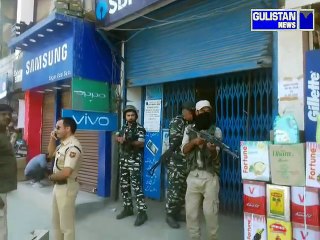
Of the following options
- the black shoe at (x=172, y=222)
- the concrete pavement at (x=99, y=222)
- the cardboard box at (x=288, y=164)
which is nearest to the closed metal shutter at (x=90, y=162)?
the concrete pavement at (x=99, y=222)

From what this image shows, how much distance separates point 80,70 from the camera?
659 cm

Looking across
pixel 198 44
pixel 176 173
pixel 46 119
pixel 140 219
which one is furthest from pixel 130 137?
pixel 46 119

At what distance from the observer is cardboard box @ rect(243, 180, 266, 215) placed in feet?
11.5

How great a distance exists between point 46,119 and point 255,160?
822 centimetres

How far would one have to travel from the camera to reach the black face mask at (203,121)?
13.5ft

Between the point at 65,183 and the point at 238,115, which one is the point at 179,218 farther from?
the point at 65,183

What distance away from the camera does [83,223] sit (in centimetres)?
559

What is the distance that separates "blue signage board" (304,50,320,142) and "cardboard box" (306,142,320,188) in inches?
17.1

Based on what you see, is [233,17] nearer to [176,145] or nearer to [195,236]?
[176,145]

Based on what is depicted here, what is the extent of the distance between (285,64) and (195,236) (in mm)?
2271

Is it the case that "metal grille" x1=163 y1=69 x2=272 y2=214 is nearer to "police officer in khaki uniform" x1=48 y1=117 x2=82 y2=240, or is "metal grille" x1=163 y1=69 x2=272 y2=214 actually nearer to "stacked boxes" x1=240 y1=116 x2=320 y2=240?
"stacked boxes" x1=240 y1=116 x2=320 y2=240

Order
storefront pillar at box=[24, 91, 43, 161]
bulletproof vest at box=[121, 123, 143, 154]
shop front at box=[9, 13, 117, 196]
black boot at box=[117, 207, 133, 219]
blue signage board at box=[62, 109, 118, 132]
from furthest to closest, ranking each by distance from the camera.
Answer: storefront pillar at box=[24, 91, 43, 161] → shop front at box=[9, 13, 117, 196] → blue signage board at box=[62, 109, 118, 132] → black boot at box=[117, 207, 133, 219] → bulletproof vest at box=[121, 123, 143, 154]

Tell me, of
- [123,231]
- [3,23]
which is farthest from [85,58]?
[3,23]

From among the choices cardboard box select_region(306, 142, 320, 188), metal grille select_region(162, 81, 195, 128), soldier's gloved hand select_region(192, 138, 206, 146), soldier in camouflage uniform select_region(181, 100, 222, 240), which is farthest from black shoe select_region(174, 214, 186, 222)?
cardboard box select_region(306, 142, 320, 188)
